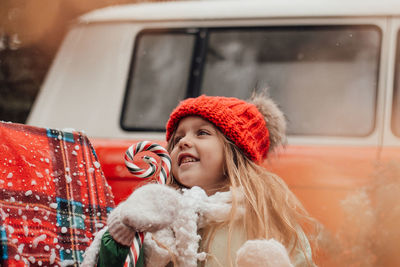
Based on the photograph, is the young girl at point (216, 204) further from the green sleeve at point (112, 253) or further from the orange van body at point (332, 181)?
the orange van body at point (332, 181)

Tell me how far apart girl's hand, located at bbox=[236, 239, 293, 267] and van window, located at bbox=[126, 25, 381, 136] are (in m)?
1.56

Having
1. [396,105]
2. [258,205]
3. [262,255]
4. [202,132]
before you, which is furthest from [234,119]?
[396,105]

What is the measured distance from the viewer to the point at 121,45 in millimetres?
3643

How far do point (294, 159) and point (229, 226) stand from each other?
3.42 feet

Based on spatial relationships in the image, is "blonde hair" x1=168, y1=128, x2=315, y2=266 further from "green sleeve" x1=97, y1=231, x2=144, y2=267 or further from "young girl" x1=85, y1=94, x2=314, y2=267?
"green sleeve" x1=97, y1=231, x2=144, y2=267

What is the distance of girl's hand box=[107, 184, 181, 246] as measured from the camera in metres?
1.60

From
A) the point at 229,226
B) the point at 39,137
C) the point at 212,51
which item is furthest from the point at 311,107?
the point at 39,137

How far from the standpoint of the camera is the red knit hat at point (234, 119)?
2289 millimetres

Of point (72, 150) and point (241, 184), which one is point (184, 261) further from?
point (72, 150)

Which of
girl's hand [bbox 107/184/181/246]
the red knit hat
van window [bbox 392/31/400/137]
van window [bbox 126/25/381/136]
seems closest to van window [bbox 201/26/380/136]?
van window [bbox 126/25/381/136]

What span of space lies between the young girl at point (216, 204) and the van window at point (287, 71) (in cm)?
68

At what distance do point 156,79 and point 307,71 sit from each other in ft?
3.19

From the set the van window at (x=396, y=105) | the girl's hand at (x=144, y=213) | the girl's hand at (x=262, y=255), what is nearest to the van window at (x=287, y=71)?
the van window at (x=396, y=105)

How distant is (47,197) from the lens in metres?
2.02
